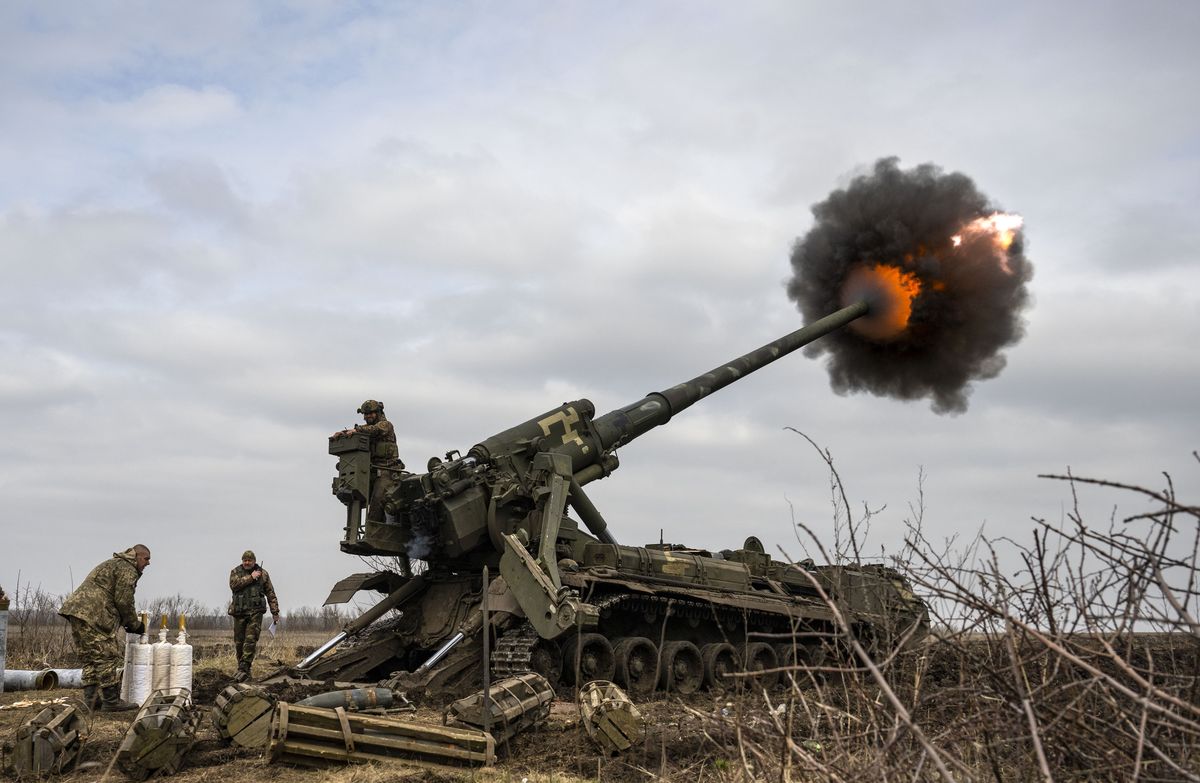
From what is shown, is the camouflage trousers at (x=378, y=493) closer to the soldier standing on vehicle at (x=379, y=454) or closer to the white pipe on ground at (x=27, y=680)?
the soldier standing on vehicle at (x=379, y=454)

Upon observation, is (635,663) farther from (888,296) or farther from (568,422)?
(888,296)

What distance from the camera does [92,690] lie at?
531 inches

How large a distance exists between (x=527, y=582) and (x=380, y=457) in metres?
3.07

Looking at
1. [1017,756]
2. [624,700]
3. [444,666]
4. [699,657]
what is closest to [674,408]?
[699,657]

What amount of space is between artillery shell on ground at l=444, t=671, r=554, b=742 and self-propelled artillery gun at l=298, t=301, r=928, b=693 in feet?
7.97

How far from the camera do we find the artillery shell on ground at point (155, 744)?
30.7 ft

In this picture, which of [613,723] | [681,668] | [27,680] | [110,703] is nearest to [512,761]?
[613,723]

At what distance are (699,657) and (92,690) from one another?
Answer: 316 inches

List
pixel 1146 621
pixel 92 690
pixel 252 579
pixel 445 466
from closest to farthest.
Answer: pixel 1146 621, pixel 92 690, pixel 445 466, pixel 252 579

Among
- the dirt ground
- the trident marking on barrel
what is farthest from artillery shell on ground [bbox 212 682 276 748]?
the trident marking on barrel

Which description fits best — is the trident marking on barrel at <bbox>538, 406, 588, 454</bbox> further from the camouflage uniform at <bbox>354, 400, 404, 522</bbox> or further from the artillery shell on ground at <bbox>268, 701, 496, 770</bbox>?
the artillery shell on ground at <bbox>268, 701, 496, 770</bbox>

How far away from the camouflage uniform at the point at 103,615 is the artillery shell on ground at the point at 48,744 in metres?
3.52

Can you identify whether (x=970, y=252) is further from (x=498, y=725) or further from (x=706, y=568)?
(x=498, y=725)

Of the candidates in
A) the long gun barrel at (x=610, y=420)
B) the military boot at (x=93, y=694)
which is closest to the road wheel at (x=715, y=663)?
the long gun barrel at (x=610, y=420)
